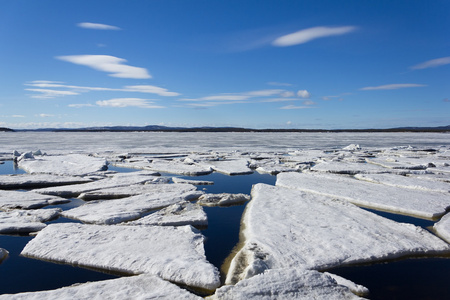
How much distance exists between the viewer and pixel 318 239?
351 centimetres

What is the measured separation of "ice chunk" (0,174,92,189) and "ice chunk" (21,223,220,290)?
Result: 360 centimetres

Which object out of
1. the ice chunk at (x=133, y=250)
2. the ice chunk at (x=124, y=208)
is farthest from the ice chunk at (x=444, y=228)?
the ice chunk at (x=124, y=208)

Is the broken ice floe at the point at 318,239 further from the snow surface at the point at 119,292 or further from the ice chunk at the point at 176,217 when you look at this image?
the ice chunk at the point at 176,217

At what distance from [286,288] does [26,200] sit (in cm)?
477

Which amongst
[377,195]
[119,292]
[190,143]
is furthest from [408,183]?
[190,143]

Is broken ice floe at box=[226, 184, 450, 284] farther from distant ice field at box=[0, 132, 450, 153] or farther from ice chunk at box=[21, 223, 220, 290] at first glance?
distant ice field at box=[0, 132, 450, 153]

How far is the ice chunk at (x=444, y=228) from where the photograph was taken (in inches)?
145

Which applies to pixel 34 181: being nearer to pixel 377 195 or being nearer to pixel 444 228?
pixel 377 195

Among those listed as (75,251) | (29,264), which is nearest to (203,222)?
(75,251)

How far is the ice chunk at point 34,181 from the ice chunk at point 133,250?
360 centimetres

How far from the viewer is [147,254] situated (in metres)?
3.03

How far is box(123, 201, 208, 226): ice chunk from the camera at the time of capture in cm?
408

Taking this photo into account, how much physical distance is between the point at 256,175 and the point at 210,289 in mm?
6180

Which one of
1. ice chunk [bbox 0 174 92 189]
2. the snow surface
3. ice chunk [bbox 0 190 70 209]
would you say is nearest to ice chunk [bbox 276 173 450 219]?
the snow surface
